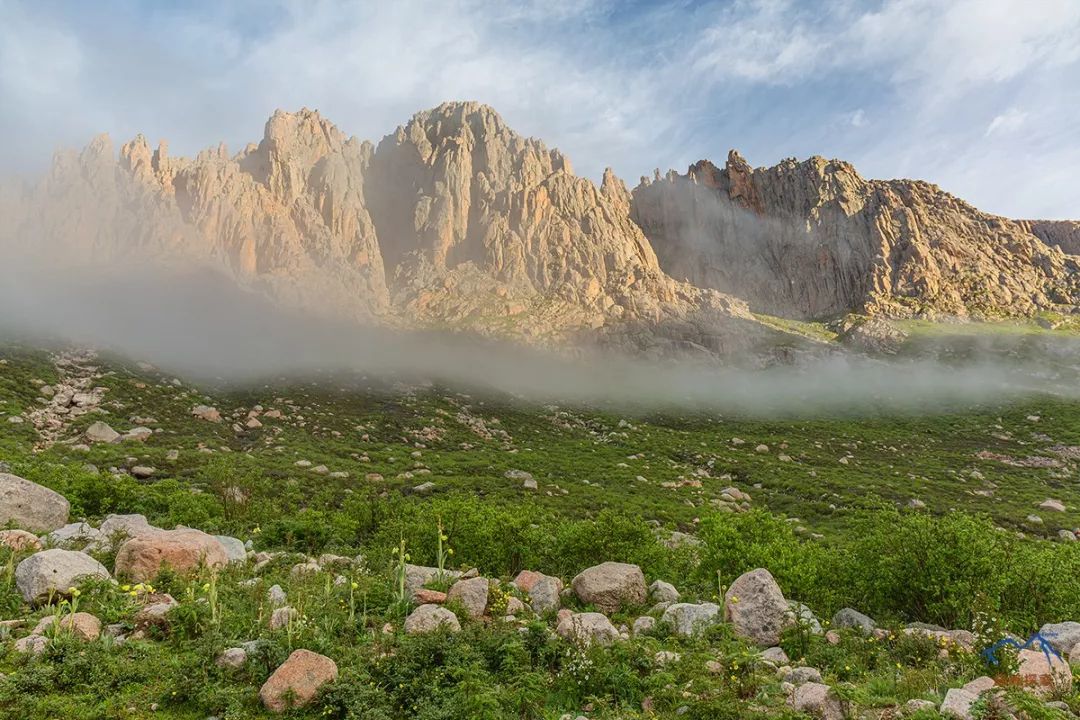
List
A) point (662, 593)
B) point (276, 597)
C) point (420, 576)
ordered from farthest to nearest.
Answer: point (662, 593)
point (420, 576)
point (276, 597)

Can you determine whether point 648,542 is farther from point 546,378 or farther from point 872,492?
A: point 546,378

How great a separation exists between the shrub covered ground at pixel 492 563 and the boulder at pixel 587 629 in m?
0.58

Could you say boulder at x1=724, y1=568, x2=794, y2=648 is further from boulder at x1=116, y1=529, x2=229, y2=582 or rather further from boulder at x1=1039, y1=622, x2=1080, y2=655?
boulder at x1=116, y1=529, x2=229, y2=582

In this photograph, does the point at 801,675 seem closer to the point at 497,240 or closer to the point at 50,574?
the point at 50,574

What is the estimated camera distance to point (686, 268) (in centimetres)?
19400

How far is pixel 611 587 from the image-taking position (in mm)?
15391

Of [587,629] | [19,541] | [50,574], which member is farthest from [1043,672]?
[19,541]

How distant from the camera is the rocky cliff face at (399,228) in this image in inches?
4318

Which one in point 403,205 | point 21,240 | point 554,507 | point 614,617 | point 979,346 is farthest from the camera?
point 403,205

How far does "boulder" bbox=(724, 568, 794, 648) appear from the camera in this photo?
13.1 metres

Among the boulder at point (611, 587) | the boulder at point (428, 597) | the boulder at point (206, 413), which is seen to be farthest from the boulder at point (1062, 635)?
the boulder at point (206, 413)

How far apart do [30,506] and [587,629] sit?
19.9m

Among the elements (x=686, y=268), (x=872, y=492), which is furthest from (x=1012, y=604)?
(x=686, y=268)

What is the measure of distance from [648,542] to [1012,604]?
10.9 m
